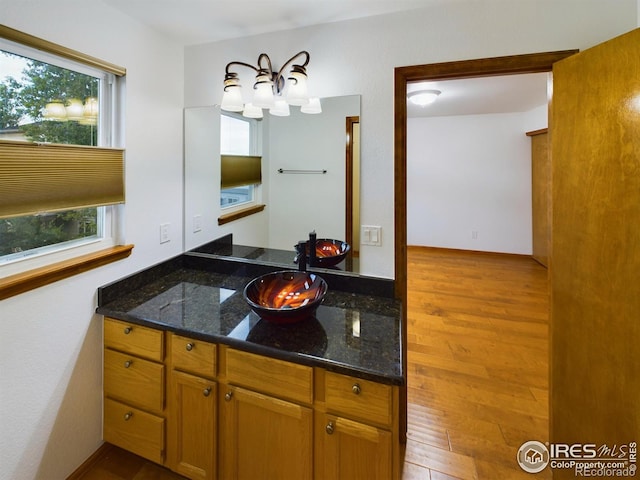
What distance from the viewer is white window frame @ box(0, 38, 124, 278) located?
4.24 feet

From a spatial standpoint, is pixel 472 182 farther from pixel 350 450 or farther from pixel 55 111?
pixel 55 111

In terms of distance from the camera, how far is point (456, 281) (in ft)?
14.3

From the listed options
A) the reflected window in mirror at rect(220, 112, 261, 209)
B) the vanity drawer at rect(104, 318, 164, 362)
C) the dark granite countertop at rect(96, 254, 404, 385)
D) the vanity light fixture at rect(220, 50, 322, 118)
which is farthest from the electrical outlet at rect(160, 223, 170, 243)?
the vanity light fixture at rect(220, 50, 322, 118)

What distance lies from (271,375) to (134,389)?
2.59 ft

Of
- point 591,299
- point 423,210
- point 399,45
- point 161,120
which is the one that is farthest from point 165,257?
point 423,210

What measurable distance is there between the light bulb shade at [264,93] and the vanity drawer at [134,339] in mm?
1266

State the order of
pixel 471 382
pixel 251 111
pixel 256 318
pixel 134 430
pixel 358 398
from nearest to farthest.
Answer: pixel 358 398
pixel 256 318
pixel 134 430
pixel 251 111
pixel 471 382

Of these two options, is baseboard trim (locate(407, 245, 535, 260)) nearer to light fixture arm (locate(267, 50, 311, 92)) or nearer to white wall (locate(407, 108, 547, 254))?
white wall (locate(407, 108, 547, 254))

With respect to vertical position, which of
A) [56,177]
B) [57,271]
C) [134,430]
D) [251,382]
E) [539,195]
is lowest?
[134,430]

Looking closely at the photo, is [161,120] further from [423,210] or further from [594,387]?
[423,210]

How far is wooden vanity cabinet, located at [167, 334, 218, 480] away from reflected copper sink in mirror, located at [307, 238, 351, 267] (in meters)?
0.76

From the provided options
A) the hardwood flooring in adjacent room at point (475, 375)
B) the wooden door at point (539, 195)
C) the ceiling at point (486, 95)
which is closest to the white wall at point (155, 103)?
the hardwood flooring in adjacent room at point (475, 375)

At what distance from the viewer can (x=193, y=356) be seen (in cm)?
139

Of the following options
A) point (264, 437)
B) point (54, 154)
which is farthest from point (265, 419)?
point (54, 154)
